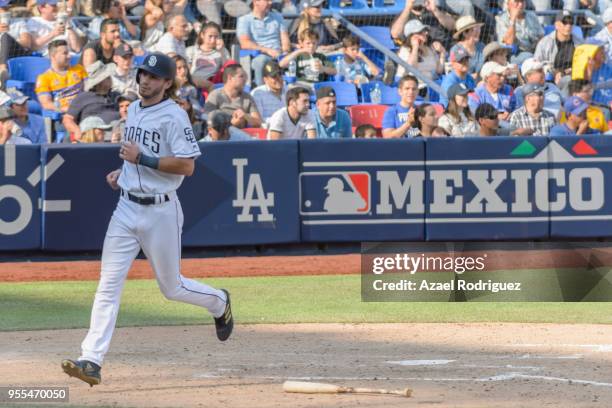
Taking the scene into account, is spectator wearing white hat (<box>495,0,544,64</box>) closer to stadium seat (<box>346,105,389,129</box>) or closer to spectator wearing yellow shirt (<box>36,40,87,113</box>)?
stadium seat (<box>346,105,389,129</box>)

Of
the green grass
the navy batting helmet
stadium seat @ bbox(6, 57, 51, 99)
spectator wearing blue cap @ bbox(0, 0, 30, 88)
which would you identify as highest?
the navy batting helmet

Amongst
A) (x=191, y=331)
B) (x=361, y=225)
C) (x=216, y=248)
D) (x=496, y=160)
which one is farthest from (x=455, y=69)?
(x=191, y=331)

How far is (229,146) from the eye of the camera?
→ 44.1 ft

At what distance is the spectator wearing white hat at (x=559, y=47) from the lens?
16.4 meters

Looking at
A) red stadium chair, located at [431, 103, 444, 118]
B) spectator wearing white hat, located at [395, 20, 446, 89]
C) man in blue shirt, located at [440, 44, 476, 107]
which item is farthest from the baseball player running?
spectator wearing white hat, located at [395, 20, 446, 89]

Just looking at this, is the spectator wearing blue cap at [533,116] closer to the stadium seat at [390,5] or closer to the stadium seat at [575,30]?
the stadium seat at [575,30]

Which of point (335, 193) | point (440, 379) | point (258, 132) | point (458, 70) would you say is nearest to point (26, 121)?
point (258, 132)

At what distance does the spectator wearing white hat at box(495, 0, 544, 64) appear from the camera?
653 inches

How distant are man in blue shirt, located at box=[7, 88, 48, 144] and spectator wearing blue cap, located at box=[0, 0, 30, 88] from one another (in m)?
1.03

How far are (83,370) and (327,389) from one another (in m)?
1.34

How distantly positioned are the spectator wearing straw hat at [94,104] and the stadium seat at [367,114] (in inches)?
127

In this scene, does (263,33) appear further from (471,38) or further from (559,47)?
(559,47)

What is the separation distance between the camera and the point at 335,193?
1365cm

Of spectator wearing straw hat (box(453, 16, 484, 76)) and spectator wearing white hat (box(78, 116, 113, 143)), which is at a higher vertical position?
spectator wearing straw hat (box(453, 16, 484, 76))
